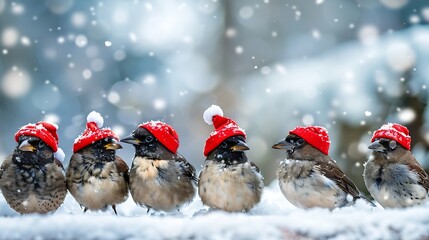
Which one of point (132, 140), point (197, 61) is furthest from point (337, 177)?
point (197, 61)

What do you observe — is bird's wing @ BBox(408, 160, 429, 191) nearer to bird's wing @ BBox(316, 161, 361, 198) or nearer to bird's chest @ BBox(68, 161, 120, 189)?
bird's wing @ BBox(316, 161, 361, 198)

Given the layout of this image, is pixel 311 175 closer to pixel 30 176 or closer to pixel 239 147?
pixel 239 147

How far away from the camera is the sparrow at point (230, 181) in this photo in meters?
2.38

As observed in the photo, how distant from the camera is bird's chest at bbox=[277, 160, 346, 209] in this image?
242cm

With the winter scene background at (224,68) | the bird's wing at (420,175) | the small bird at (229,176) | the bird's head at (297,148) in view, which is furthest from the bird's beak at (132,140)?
the winter scene background at (224,68)

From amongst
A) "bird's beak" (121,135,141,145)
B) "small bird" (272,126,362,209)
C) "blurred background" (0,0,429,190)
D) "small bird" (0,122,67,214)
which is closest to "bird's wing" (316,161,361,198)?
"small bird" (272,126,362,209)

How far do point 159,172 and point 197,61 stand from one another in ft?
14.3

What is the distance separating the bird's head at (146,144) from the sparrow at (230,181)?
21 cm

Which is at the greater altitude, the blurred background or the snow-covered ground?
the blurred background

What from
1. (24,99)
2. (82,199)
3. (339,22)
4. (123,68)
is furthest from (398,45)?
(24,99)

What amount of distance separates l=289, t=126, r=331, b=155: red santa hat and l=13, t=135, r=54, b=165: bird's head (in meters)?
1.01

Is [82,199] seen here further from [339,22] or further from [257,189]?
[339,22]

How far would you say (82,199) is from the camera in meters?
2.49

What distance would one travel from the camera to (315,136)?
2598 millimetres
